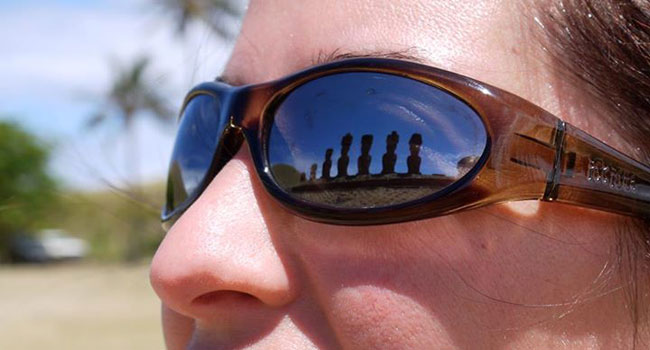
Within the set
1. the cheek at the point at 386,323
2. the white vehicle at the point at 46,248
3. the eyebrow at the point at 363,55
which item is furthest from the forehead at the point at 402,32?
the white vehicle at the point at 46,248

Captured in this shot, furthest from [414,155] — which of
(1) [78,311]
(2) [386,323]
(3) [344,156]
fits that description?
(1) [78,311]

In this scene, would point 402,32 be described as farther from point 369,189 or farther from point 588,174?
point 588,174

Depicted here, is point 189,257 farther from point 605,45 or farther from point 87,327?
point 87,327

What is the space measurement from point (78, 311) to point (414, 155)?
16264mm

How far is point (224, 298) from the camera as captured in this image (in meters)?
1.33

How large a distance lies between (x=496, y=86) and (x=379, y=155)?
24 centimetres

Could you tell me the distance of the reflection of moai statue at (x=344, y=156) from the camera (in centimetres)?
133

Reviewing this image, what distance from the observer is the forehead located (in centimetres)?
132

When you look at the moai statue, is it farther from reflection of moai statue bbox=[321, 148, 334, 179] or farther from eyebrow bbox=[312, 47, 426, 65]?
eyebrow bbox=[312, 47, 426, 65]

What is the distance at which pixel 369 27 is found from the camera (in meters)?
1.36

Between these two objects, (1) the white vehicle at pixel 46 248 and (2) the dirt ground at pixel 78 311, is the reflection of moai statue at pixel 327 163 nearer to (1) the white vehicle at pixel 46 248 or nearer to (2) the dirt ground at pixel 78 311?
(2) the dirt ground at pixel 78 311

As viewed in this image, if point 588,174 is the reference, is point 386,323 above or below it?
below

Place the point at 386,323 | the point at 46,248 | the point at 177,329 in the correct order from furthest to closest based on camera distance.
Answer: the point at 46,248
the point at 177,329
the point at 386,323

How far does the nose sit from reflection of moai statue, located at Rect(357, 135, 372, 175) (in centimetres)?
19
